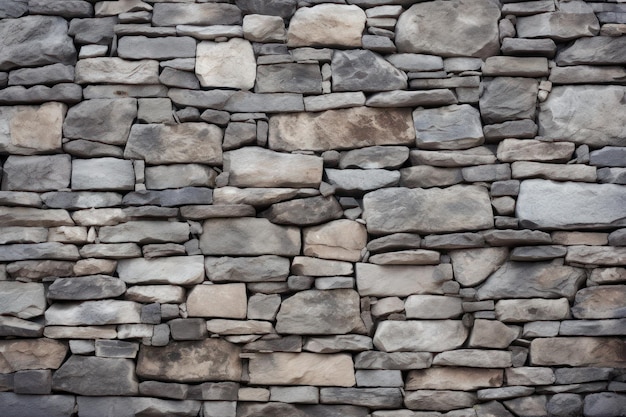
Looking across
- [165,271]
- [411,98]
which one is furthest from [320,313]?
[411,98]

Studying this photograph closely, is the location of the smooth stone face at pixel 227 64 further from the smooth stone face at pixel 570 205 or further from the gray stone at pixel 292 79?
the smooth stone face at pixel 570 205

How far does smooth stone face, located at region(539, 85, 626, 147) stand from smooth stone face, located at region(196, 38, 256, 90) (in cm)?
149

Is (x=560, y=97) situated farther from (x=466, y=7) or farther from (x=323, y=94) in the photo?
(x=323, y=94)

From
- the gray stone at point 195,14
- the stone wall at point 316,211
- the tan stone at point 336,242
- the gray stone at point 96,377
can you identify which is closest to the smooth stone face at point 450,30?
the stone wall at point 316,211

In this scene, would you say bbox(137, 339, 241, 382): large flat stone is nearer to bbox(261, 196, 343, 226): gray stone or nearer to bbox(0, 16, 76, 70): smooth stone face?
bbox(261, 196, 343, 226): gray stone

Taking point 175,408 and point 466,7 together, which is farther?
point 466,7

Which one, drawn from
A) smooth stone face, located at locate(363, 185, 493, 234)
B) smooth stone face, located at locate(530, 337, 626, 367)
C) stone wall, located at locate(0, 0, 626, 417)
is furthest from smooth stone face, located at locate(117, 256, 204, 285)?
smooth stone face, located at locate(530, 337, 626, 367)

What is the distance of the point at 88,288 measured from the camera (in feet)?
11.1

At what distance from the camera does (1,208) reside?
11.3 feet

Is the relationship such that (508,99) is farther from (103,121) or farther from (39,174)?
(39,174)

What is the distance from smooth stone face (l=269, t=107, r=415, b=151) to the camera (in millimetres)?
3453

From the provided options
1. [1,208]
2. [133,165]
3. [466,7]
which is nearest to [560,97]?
[466,7]

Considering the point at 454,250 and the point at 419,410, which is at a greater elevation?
the point at 454,250

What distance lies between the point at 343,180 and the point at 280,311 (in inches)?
27.9
